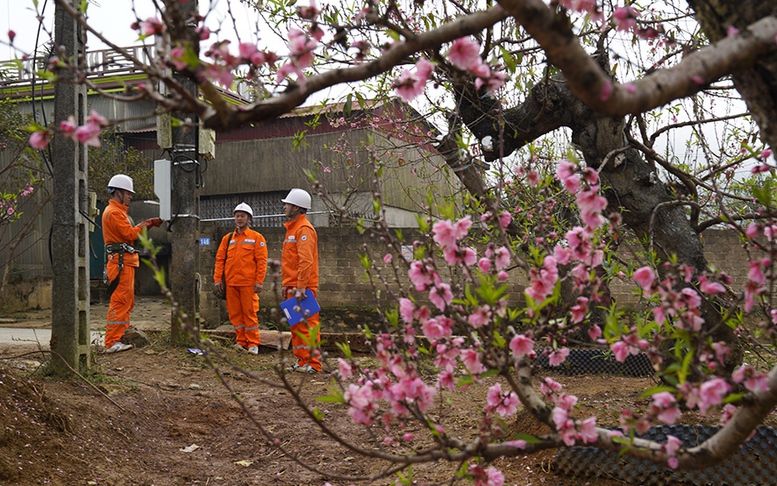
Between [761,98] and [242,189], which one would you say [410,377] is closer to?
[761,98]

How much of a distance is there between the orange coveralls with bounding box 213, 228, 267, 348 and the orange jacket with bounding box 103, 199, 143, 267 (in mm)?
1395

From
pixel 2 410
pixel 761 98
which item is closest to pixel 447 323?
pixel 761 98

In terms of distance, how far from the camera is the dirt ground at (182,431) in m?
4.04

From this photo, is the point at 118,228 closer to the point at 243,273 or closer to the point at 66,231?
the point at 243,273

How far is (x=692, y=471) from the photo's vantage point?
3.48 metres

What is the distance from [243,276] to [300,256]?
63.8 inches

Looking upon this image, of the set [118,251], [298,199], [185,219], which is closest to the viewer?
[118,251]

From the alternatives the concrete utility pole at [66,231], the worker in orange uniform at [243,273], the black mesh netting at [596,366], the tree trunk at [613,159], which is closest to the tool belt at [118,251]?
the worker in orange uniform at [243,273]

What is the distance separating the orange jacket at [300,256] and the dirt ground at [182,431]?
1.29m

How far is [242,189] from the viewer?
1917 centimetres

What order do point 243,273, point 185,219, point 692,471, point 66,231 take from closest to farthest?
point 692,471
point 66,231
point 185,219
point 243,273

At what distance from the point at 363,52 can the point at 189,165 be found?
7.03m

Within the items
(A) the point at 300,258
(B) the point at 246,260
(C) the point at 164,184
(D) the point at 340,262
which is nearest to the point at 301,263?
(A) the point at 300,258

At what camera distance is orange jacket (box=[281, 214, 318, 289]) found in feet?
25.7
